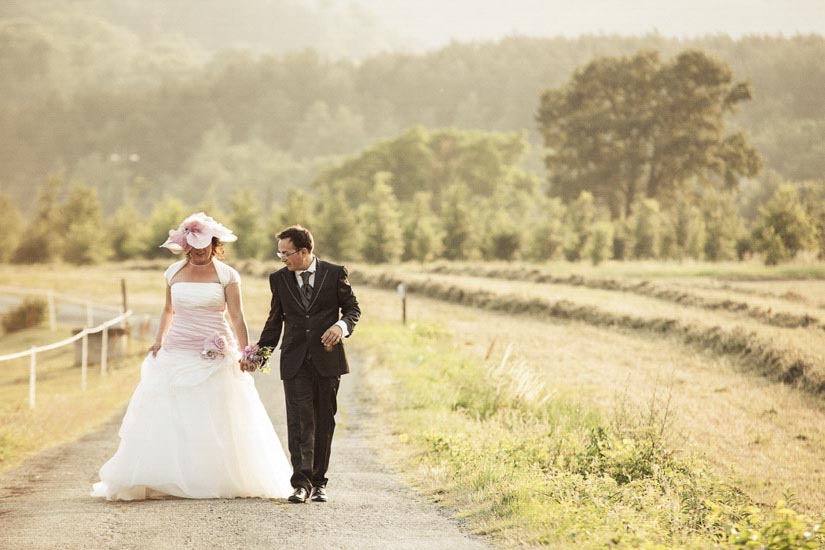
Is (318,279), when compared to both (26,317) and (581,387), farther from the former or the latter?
(26,317)

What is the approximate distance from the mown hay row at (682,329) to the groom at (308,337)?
14.7m

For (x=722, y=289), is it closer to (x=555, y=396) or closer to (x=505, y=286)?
(x=505, y=286)

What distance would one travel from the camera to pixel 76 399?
20.5m

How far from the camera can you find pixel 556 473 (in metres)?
11.5

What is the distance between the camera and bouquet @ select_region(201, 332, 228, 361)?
9664mm

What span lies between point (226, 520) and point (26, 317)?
36220 millimetres

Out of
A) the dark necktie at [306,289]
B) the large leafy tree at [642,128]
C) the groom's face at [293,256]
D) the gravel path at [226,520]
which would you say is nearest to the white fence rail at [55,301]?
the gravel path at [226,520]

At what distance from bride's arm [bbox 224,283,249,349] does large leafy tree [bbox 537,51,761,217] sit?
73467 millimetres

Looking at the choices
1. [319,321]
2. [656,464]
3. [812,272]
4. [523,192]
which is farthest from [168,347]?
[523,192]

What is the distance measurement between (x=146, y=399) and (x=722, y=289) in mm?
32541

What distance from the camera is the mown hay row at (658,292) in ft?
96.9

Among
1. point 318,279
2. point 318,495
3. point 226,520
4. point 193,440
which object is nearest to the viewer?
point 226,520

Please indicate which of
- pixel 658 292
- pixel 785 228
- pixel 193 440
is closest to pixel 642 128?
pixel 785 228

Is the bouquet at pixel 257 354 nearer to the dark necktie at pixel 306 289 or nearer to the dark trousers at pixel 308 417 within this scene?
the dark trousers at pixel 308 417
